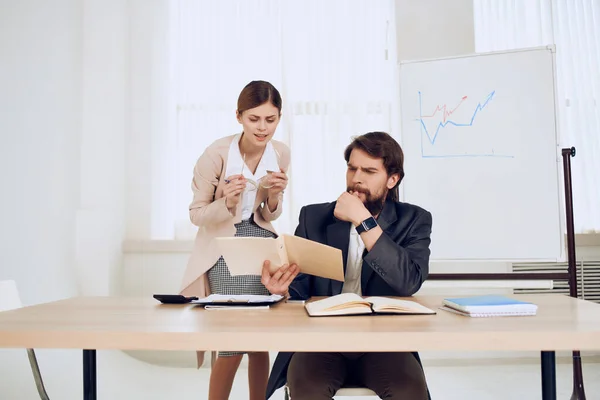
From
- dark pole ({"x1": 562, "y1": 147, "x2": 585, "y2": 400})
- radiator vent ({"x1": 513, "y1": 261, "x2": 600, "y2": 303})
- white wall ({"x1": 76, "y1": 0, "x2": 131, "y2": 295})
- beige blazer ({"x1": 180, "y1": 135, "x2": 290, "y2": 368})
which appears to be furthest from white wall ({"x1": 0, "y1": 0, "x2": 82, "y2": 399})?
radiator vent ({"x1": 513, "y1": 261, "x2": 600, "y2": 303})

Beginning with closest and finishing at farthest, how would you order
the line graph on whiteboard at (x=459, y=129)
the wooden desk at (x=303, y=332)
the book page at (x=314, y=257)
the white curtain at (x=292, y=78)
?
the wooden desk at (x=303, y=332) < the book page at (x=314, y=257) < the line graph on whiteboard at (x=459, y=129) < the white curtain at (x=292, y=78)

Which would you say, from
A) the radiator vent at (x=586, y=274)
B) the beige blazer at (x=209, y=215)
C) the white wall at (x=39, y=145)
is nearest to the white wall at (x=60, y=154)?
the white wall at (x=39, y=145)

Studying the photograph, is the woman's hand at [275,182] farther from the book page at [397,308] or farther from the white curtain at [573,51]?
the white curtain at [573,51]

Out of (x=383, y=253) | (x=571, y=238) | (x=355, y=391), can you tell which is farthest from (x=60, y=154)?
(x=571, y=238)

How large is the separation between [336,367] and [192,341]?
590 millimetres

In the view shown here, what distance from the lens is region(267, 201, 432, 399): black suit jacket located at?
1.60m

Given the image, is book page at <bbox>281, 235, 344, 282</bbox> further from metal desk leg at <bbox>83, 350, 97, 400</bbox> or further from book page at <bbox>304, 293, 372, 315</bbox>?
metal desk leg at <bbox>83, 350, 97, 400</bbox>

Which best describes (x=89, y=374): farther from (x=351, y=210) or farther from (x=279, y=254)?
(x=351, y=210)

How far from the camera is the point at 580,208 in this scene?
12.1 feet

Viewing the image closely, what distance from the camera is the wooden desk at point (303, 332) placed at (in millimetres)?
1020

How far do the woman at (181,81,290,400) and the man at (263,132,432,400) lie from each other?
0.90 feet

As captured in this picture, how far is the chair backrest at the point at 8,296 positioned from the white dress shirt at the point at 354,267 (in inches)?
42.1

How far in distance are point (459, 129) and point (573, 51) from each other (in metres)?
1.58

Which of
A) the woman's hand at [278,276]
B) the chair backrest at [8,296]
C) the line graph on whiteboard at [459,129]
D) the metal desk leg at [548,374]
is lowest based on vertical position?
the metal desk leg at [548,374]
